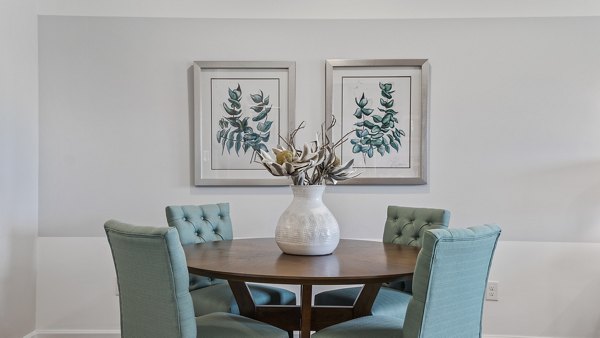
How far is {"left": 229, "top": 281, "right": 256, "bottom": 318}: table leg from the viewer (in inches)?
79.7

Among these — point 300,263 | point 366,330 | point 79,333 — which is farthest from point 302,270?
point 79,333

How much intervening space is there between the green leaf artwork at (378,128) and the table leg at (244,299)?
51.1 inches

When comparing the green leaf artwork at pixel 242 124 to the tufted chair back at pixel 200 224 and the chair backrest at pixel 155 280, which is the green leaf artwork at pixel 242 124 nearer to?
the tufted chair back at pixel 200 224

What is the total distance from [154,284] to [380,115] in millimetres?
1896

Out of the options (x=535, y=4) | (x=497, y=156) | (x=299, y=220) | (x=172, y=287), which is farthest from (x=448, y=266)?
(x=535, y=4)

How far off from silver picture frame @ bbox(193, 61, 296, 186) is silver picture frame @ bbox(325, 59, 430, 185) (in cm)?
31

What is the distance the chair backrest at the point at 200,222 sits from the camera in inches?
97.1

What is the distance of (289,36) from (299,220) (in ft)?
4.83

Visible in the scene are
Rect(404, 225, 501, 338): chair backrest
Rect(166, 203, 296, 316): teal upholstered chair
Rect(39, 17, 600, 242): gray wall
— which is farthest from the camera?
Rect(39, 17, 600, 242): gray wall

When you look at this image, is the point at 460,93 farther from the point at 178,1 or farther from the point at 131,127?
the point at 131,127

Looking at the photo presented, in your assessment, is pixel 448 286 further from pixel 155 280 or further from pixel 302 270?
pixel 155 280

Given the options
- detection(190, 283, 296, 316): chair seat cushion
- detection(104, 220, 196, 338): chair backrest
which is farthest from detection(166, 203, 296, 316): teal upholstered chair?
detection(104, 220, 196, 338): chair backrest

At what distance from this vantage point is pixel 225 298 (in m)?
2.26

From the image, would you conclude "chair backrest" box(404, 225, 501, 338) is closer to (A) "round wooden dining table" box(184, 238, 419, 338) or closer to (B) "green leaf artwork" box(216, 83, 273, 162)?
(A) "round wooden dining table" box(184, 238, 419, 338)
